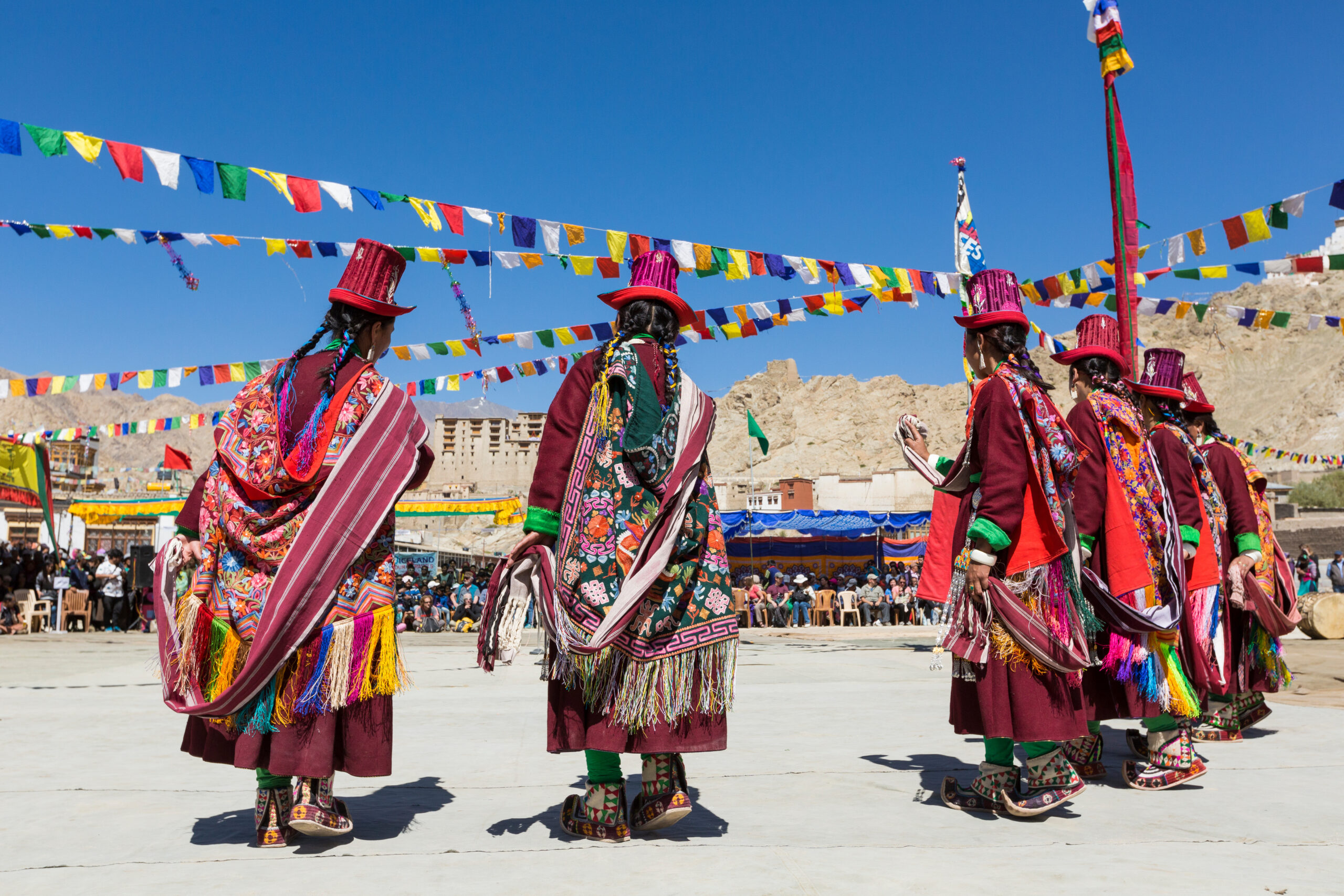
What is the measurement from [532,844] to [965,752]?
2.28m

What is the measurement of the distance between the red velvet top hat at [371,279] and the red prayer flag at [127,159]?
4914 millimetres

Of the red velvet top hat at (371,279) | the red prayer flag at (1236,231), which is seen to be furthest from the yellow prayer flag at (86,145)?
the red prayer flag at (1236,231)

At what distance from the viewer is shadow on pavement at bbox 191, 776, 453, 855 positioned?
2.91 m

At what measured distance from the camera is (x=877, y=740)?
471 centimetres

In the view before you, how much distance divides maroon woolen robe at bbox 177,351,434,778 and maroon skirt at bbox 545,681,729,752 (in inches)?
19.2

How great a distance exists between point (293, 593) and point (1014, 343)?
246 cm

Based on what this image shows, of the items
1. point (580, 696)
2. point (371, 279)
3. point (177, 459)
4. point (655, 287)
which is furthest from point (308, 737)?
point (177, 459)

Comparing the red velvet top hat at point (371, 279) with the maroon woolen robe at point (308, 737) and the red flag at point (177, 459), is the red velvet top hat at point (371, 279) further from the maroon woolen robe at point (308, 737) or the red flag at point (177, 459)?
the red flag at point (177, 459)

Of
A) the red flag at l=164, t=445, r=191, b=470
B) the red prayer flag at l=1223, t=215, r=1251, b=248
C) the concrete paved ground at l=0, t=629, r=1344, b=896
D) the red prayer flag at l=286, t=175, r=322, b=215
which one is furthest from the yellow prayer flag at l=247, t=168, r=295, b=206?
the red flag at l=164, t=445, r=191, b=470

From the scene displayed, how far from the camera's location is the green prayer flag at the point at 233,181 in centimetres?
738

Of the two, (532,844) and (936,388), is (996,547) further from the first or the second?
(936,388)

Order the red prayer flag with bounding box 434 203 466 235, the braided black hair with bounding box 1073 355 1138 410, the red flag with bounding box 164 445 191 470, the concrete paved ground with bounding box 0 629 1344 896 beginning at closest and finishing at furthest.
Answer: the concrete paved ground with bounding box 0 629 1344 896 → the braided black hair with bounding box 1073 355 1138 410 → the red prayer flag with bounding box 434 203 466 235 → the red flag with bounding box 164 445 191 470

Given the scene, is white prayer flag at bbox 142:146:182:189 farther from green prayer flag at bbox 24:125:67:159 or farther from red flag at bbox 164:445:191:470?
red flag at bbox 164:445:191:470

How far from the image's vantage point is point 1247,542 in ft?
15.2
